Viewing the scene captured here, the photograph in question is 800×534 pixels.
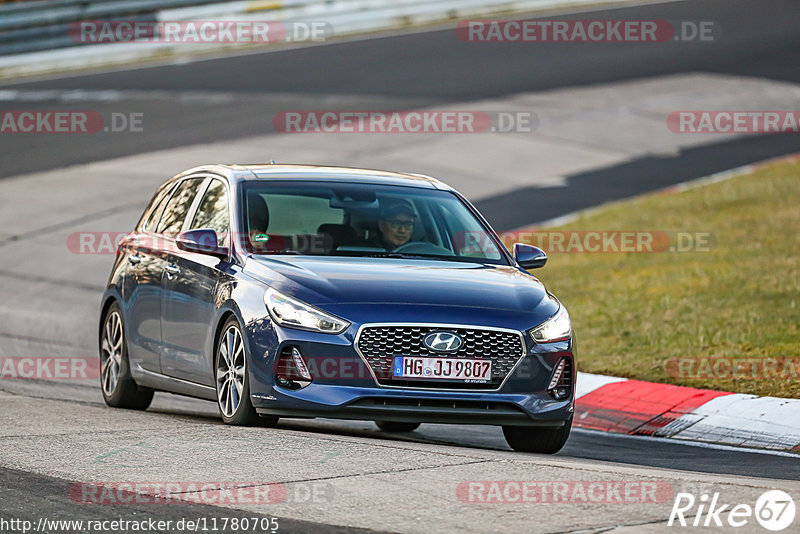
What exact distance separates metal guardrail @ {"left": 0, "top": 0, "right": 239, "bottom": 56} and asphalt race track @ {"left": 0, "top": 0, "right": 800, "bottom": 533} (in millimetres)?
1650

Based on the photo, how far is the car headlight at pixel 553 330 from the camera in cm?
839

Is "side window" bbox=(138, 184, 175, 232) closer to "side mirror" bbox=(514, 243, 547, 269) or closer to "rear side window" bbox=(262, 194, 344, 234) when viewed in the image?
"rear side window" bbox=(262, 194, 344, 234)

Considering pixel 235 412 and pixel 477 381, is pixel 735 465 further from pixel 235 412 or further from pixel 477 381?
pixel 235 412

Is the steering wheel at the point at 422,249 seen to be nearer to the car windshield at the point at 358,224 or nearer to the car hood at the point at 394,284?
the car windshield at the point at 358,224

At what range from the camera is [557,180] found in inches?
884

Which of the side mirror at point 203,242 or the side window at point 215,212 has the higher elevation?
the side window at point 215,212

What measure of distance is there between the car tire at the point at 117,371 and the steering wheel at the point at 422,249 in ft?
7.64

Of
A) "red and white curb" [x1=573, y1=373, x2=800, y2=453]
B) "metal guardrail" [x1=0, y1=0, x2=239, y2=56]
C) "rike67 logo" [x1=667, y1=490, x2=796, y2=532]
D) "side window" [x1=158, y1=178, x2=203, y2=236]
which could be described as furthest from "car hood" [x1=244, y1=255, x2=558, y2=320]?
"metal guardrail" [x1=0, y1=0, x2=239, y2=56]

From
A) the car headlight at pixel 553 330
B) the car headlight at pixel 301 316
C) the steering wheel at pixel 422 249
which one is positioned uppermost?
the steering wheel at pixel 422 249

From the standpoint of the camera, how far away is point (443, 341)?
8.13 metres

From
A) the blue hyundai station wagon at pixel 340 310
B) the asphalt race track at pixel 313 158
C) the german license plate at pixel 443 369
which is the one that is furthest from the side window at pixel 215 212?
the german license plate at pixel 443 369

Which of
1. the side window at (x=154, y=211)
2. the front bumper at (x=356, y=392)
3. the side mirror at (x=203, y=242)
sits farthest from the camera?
the side window at (x=154, y=211)

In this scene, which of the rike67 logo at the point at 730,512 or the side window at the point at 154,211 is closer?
the rike67 logo at the point at 730,512

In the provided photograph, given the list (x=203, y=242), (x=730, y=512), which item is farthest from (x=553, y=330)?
(x=730, y=512)
